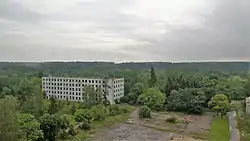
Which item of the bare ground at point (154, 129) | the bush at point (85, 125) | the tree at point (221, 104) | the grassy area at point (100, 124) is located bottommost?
the bare ground at point (154, 129)

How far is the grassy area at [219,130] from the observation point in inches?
1158

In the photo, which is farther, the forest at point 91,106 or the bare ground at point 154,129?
the bare ground at point 154,129

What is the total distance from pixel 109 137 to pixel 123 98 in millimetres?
24887

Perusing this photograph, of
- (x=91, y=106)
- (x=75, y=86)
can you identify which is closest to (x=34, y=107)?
(x=91, y=106)

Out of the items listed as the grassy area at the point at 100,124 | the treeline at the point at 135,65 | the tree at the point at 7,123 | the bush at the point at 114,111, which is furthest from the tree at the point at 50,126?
the treeline at the point at 135,65

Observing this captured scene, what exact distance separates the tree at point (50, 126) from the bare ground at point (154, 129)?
373 cm

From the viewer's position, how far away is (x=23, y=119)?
25422mm

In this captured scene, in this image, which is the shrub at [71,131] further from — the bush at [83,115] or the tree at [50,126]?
the bush at [83,115]

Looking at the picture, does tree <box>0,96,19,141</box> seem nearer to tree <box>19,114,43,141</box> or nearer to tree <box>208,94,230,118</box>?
tree <box>19,114,43,141</box>

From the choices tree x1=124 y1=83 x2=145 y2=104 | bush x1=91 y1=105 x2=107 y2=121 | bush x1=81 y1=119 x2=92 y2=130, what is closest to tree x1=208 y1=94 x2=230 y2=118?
tree x1=124 y1=83 x2=145 y2=104

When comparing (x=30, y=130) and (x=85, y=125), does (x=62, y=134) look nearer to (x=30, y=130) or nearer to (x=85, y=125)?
(x=30, y=130)

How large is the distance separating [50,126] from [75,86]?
103ft

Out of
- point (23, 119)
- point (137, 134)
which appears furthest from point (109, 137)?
point (23, 119)

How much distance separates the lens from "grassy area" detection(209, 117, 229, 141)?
29.4 metres
